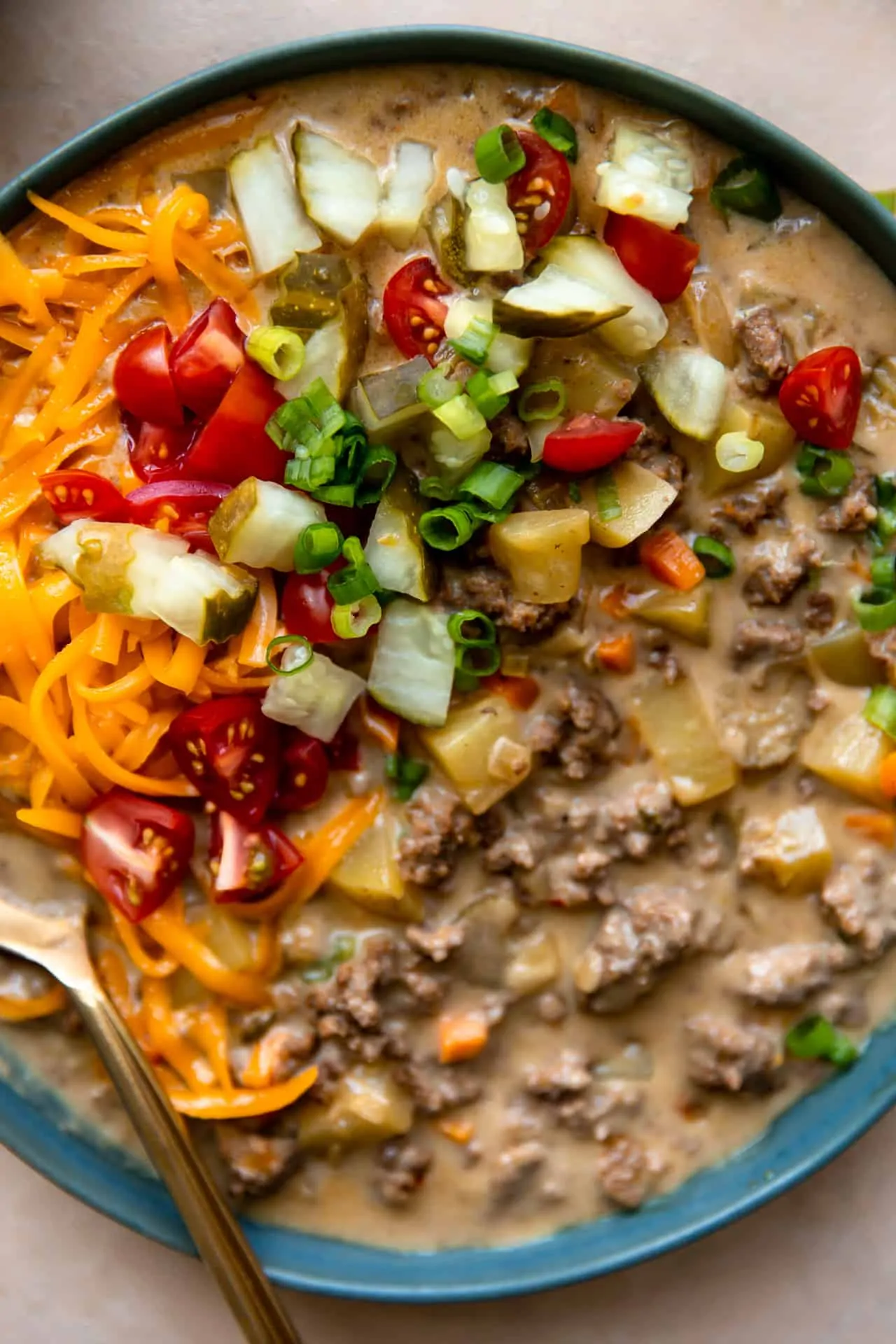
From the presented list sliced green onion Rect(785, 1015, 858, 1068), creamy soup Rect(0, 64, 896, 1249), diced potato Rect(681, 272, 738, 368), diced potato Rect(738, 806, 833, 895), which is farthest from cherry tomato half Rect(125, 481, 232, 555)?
sliced green onion Rect(785, 1015, 858, 1068)

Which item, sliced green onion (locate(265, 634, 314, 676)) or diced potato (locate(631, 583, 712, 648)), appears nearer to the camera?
sliced green onion (locate(265, 634, 314, 676))

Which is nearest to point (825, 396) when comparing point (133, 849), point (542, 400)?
point (542, 400)

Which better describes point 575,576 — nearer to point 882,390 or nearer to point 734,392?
point 734,392

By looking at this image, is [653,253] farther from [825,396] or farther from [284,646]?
[284,646]

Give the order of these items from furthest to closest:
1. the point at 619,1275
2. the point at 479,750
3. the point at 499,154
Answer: the point at 619,1275, the point at 479,750, the point at 499,154

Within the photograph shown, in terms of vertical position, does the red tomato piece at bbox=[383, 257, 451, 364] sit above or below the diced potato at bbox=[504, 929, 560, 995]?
above

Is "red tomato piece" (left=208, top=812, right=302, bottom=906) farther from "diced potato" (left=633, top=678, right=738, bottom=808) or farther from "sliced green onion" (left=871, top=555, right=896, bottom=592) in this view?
"sliced green onion" (left=871, top=555, right=896, bottom=592)
